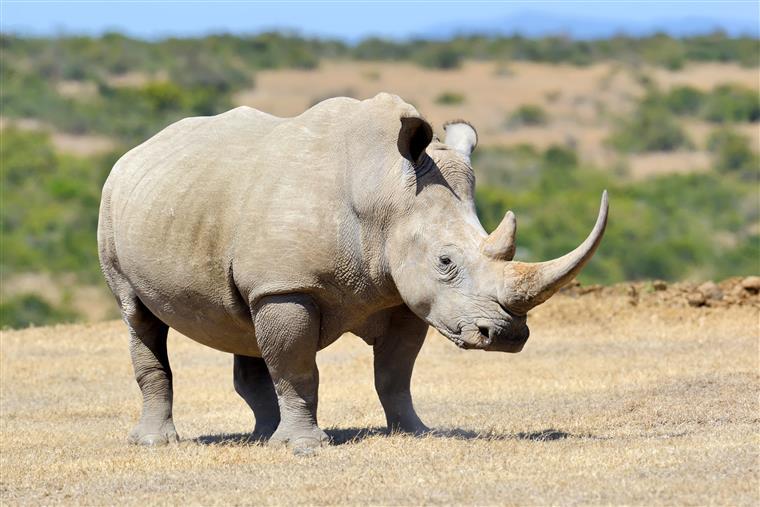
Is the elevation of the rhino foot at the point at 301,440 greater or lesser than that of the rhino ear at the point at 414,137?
lesser

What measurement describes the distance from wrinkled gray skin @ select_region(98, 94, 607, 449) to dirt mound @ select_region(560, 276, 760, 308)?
28.0ft

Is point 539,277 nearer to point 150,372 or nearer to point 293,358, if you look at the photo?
point 293,358

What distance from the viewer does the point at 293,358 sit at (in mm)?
10461

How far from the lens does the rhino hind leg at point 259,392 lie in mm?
11703

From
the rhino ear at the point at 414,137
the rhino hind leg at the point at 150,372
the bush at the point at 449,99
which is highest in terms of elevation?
the rhino ear at the point at 414,137

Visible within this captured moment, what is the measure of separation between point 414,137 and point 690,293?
384 inches

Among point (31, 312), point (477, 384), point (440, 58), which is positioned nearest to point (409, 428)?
point (477, 384)

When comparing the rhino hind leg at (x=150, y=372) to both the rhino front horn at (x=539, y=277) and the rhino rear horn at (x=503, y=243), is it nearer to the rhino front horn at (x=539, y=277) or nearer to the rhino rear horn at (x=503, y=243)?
the rhino rear horn at (x=503, y=243)

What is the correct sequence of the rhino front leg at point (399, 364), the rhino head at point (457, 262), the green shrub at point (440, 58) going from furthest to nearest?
the green shrub at point (440, 58) < the rhino front leg at point (399, 364) < the rhino head at point (457, 262)

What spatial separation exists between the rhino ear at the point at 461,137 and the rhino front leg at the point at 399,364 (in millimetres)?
1226

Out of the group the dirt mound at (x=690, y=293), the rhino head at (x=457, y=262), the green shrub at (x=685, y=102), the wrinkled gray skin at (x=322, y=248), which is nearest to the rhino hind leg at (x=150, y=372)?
the wrinkled gray skin at (x=322, y=248)

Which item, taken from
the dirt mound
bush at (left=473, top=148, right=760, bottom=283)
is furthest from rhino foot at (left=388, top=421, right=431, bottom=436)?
bush at (left=473, top=148, right=760, bottom=283)

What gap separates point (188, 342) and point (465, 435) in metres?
8.60

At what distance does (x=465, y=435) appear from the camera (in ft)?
36.0
